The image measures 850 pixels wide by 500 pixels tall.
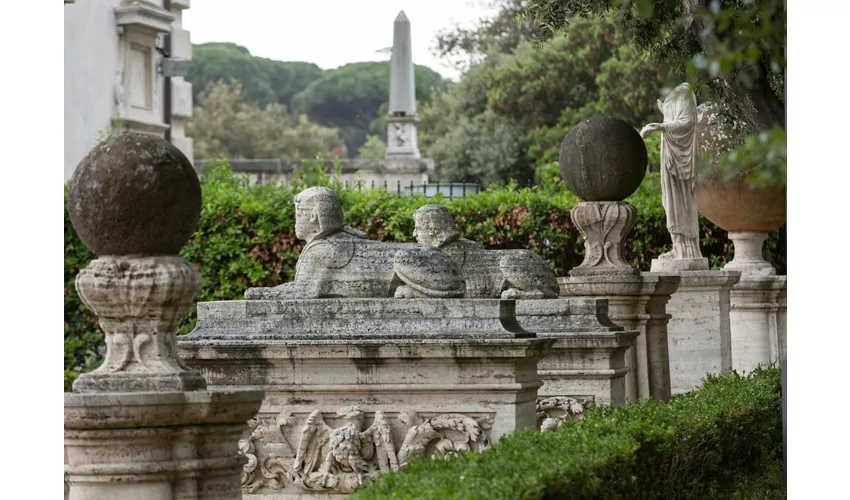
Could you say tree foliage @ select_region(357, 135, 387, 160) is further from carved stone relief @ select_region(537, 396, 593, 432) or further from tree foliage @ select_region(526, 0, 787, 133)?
carved stone relief @ select_region(537, 396, 593, 432)

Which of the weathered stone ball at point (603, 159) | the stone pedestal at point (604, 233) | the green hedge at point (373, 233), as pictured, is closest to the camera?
the weathered stone ball at point (603, 159)

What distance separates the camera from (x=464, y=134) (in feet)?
141

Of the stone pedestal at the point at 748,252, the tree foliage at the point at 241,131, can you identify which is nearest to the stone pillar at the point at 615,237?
the stone pedestal at the point at 748,252

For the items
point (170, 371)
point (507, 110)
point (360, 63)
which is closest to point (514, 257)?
point (170, 371)

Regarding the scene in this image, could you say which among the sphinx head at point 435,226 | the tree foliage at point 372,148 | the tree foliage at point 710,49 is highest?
the tree foliage at point 372,148

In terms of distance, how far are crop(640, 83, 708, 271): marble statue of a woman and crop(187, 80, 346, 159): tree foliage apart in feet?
161

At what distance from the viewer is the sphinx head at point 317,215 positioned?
8.99 m

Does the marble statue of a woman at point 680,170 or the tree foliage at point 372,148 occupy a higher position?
the tree foliage at point 372,148

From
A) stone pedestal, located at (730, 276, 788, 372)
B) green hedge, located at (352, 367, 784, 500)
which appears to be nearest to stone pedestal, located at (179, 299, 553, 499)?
green hedge, located at (352, 367, 784, 500)

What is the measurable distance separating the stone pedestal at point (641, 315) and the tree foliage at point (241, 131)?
170 feet

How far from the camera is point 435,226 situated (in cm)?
994

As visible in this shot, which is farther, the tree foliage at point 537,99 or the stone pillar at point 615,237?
the tree foliage at point 537,99

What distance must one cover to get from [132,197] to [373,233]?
10983 mm

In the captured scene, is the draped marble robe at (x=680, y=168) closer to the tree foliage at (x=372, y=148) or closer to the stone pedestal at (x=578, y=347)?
the stone pedestal at (x=578, y=347)
